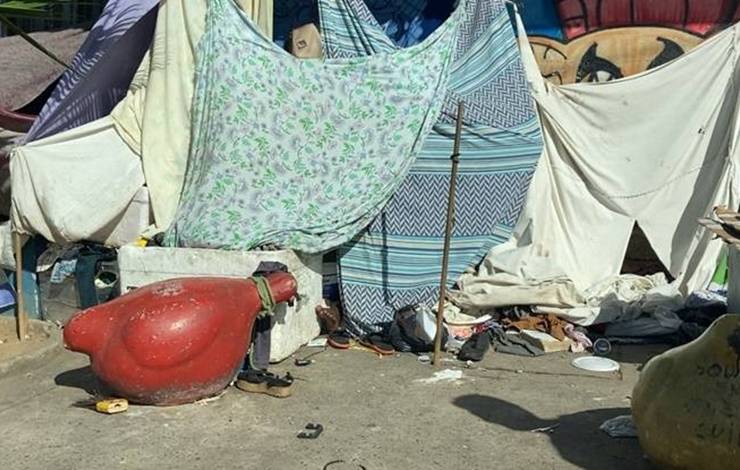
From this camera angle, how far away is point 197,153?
Result: 721cm

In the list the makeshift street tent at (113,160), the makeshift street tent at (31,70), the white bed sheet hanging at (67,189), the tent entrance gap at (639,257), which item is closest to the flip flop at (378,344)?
the makeshift street tent at (113,160)

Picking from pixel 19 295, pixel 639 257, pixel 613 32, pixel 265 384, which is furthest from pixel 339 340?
pixel 613 32

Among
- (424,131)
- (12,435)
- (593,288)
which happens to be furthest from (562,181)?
(12,435)

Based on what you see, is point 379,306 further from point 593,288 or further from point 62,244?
point 62,244

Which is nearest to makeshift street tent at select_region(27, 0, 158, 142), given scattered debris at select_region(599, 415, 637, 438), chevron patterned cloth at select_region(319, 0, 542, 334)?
chevron patterned cloth at select_region(319, 0, 542, 334)

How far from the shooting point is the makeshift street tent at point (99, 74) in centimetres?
772

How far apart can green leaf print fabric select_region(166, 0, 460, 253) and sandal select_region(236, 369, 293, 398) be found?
4.16 ft

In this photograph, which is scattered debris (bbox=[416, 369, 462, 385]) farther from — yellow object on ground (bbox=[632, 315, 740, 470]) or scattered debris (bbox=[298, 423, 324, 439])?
yellow object on ground (bbox=[632, 315, 740, 470])

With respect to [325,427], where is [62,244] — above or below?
above

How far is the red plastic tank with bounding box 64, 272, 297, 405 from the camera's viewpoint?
17.5 ft

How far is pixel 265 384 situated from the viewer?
5.80m

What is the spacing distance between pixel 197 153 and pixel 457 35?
7.79 ft

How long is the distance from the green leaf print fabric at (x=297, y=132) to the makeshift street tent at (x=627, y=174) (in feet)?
3.92

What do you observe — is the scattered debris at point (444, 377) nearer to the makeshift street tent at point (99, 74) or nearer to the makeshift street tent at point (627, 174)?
the makeshift street tent at point (627, 174)
